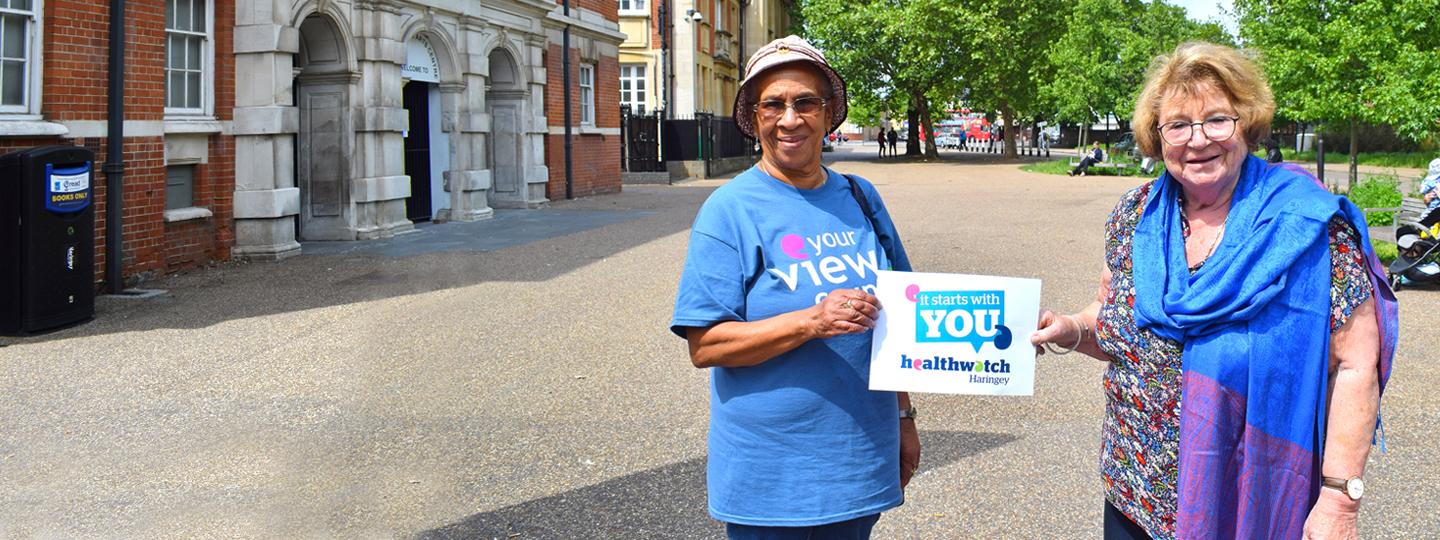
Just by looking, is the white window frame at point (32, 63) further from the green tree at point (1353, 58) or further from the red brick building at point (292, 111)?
the green tree at point (1353, 58)

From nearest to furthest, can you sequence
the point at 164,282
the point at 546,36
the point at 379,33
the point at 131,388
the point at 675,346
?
the point at 131,388 < the point at 675,346 < the point at 164,282 < the point at 379,33 < the point at 546,36

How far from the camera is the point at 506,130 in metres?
23.5

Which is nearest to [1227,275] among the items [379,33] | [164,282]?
[164,282]

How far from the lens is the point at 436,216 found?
66.9 ft

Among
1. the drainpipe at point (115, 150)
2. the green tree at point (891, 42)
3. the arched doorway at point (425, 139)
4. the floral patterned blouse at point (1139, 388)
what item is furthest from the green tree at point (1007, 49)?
the floral patterned blouse at point (1139, 388)

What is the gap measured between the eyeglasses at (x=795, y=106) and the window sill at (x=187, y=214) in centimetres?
1183

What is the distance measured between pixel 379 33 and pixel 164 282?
5407mm

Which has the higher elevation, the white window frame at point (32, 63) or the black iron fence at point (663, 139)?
the black iron fence at point (663, 139)

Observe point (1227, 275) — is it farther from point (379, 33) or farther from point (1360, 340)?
point (379, 33)

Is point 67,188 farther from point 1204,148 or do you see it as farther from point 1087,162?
point 1087,162

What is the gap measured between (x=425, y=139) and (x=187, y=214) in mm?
6690

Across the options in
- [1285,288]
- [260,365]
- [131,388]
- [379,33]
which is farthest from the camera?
[379,33]

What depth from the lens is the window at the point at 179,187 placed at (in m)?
13.8

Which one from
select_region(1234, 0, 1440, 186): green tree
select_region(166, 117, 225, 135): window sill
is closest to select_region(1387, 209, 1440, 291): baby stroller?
select_region(1234, 0, 1440, 186): green tree
